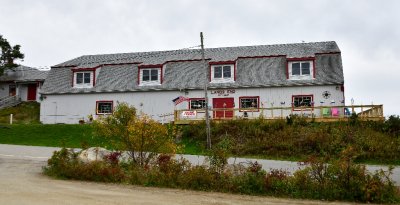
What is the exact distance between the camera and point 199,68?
36.2 meters

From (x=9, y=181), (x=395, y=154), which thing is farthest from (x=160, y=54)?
(x=9, y=181)

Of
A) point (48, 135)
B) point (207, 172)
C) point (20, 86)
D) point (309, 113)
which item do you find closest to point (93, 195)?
point (207, 172)

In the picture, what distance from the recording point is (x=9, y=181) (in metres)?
14.2

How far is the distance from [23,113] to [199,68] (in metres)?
19.0

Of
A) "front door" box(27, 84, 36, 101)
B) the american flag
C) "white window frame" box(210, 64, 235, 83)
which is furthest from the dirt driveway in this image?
"front door" box(27, 84, 36, 101)

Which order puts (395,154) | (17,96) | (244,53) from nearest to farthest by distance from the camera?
(395,154) → (244,53) → (17,96)

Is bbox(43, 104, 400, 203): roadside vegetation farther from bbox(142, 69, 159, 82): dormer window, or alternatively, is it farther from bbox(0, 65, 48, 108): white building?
bbox(0, 65, 48, 108): white building

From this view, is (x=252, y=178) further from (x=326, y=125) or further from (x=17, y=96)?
(x=17, y=96)

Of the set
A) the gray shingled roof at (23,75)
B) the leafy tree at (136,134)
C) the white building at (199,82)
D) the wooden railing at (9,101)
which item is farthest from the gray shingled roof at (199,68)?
the leafy tree at (136,134)

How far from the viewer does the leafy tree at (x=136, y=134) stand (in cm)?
1664

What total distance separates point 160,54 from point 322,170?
94.6ft

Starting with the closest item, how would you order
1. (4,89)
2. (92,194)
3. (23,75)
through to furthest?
(92,194) < (4,89) < (23,75)

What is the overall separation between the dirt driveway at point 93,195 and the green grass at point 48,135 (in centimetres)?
1135

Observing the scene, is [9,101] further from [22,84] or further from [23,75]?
[23,75]
